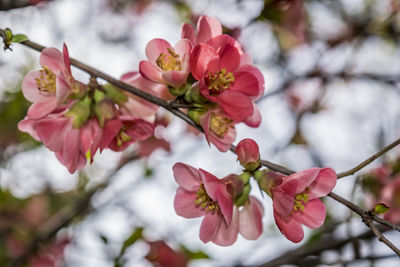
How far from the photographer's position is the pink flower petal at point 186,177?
1.12 m

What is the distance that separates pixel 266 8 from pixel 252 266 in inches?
41.4

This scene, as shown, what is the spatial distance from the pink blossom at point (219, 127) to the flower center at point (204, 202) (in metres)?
0.13

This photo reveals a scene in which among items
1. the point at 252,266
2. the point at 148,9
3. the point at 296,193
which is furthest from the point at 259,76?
the point at 148,9

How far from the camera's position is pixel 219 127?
45.6 inches

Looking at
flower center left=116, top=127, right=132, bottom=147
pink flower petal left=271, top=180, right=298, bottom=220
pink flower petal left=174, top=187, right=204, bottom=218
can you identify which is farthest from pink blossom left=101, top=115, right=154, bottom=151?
pink flower petal left=271, top=180, right=298, bottom=220

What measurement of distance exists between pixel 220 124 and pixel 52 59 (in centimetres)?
44

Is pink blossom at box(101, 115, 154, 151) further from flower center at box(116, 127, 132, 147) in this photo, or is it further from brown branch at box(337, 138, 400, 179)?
brown branch at box(337, 138, 400, 179)

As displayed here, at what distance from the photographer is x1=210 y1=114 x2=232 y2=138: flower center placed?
1154 mm

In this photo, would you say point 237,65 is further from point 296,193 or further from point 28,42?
point 28,42

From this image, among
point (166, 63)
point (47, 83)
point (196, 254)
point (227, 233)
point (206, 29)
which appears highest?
point (206, 29)

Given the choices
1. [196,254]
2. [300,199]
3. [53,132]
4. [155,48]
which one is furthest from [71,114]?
[196,254]

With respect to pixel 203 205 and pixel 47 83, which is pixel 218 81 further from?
pixel 47 83

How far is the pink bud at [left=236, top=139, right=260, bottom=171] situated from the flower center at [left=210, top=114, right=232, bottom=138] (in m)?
0.10

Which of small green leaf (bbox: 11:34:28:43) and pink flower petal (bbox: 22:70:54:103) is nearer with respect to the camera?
small green leaf (bbox: 11:34:28:43)
